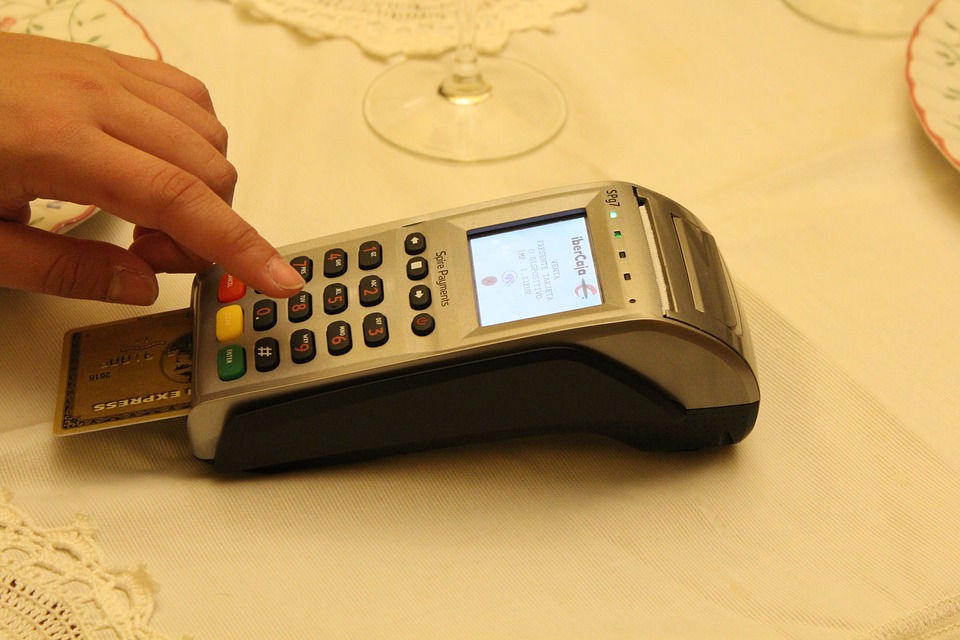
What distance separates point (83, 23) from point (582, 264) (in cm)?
37

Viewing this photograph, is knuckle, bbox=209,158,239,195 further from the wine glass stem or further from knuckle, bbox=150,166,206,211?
the wine glass stem

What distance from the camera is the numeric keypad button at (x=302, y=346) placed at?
0.35 metres

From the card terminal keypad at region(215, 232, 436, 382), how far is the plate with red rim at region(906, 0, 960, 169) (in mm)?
310

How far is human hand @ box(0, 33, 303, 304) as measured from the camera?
34cm

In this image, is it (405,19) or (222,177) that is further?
(405,19)

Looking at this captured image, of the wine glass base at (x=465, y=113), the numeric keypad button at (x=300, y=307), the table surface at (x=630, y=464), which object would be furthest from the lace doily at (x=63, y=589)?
the wine glass base at (x=465, y=113)

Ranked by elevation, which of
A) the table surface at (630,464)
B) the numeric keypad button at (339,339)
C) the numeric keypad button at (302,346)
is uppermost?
the numeric keypad button at (339,339)

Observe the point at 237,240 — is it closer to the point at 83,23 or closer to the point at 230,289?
the point at 230,289

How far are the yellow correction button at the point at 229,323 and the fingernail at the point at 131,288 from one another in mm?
38

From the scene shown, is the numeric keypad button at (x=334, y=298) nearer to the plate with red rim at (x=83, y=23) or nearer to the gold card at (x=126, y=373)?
the gold card at (x=126, y=373)

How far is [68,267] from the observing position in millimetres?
377

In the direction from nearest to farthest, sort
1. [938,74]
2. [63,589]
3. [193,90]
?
[63,589], [193,90], [938,74]

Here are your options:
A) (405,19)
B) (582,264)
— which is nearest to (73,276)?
(582,264)

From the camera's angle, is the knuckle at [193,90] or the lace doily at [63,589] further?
the knuckle at [193,90]
